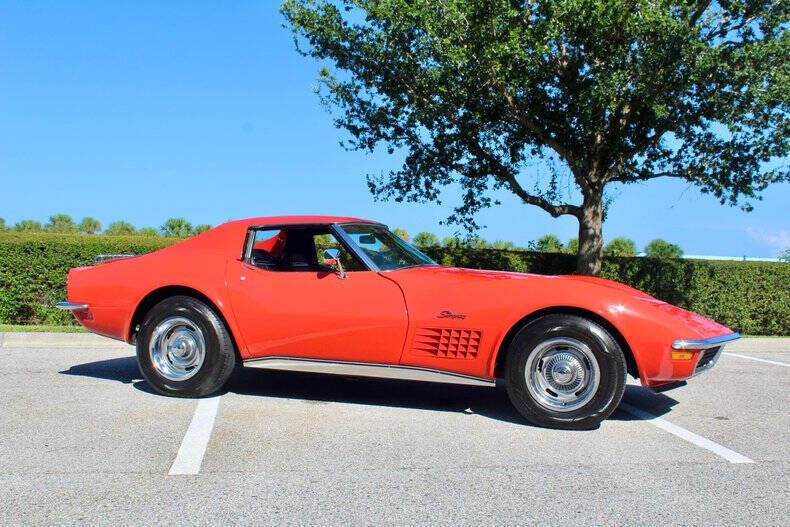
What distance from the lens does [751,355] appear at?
32.2ft

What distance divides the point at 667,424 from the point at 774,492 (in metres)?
1.51

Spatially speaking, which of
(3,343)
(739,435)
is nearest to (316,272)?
(739,435)

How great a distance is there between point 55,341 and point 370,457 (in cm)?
632

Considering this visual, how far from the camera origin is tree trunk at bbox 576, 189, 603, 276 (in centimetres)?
1302

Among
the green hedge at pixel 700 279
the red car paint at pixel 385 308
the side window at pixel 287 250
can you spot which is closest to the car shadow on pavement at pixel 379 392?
the red car paint at pixel 385 308

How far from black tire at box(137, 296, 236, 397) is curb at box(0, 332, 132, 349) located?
10.1 feet

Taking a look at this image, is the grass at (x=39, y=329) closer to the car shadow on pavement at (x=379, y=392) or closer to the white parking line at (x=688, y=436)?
the car shadow on pavement at (x=379, y=392)

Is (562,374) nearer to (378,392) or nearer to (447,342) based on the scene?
(447,342)

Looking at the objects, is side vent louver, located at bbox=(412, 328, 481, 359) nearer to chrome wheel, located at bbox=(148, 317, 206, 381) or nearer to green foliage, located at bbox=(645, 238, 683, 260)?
chrome wheel, located at bbox=(148, 317, 206, 381)

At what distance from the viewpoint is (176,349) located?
5648 mm

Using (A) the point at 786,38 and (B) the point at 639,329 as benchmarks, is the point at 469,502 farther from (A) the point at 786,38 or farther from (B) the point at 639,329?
(A) the point at 786,38

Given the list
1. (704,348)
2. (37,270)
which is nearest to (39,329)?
(37,270)

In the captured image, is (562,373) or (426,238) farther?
(426,238)

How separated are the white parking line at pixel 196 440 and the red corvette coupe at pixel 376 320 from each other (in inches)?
9.8
